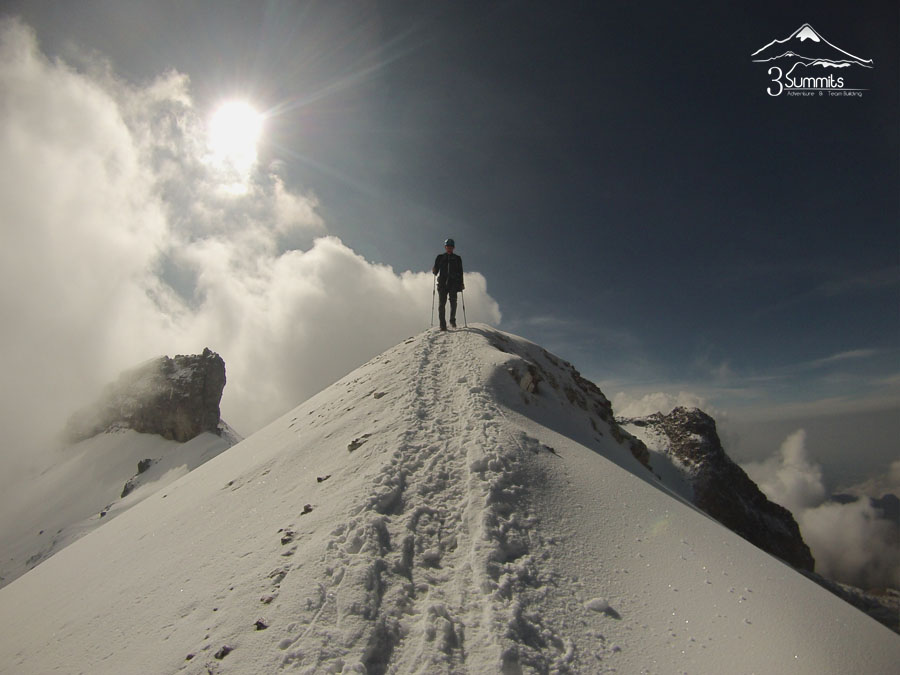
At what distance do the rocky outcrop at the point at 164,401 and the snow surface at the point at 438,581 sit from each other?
2343 inches

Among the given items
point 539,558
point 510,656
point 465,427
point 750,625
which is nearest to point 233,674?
point 510,656

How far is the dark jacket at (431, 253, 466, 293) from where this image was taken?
675 inches

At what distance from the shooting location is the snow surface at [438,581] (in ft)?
14.4

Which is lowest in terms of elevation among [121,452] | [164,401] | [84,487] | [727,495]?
[727,495]

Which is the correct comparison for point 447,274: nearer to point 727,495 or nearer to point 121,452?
point 727,495

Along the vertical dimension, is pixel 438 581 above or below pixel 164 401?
below

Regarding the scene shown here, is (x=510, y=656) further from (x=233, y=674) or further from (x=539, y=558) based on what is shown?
(x=233, y=674)

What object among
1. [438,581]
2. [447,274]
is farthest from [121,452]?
[438,581]

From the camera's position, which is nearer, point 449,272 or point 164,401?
point 449,272

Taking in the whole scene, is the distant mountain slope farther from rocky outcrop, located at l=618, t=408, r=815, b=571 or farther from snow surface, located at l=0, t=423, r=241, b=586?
rocky outcrop, located at l=618, t=408, r=815, b=571

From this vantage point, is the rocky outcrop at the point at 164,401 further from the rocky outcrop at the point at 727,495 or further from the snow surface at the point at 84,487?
the rocky outcrop at the point at 727,495

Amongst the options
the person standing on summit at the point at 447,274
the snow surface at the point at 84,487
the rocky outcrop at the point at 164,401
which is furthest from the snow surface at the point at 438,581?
the rocky outcrop at the point at 164,401

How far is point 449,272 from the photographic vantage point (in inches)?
674

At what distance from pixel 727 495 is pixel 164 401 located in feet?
302
